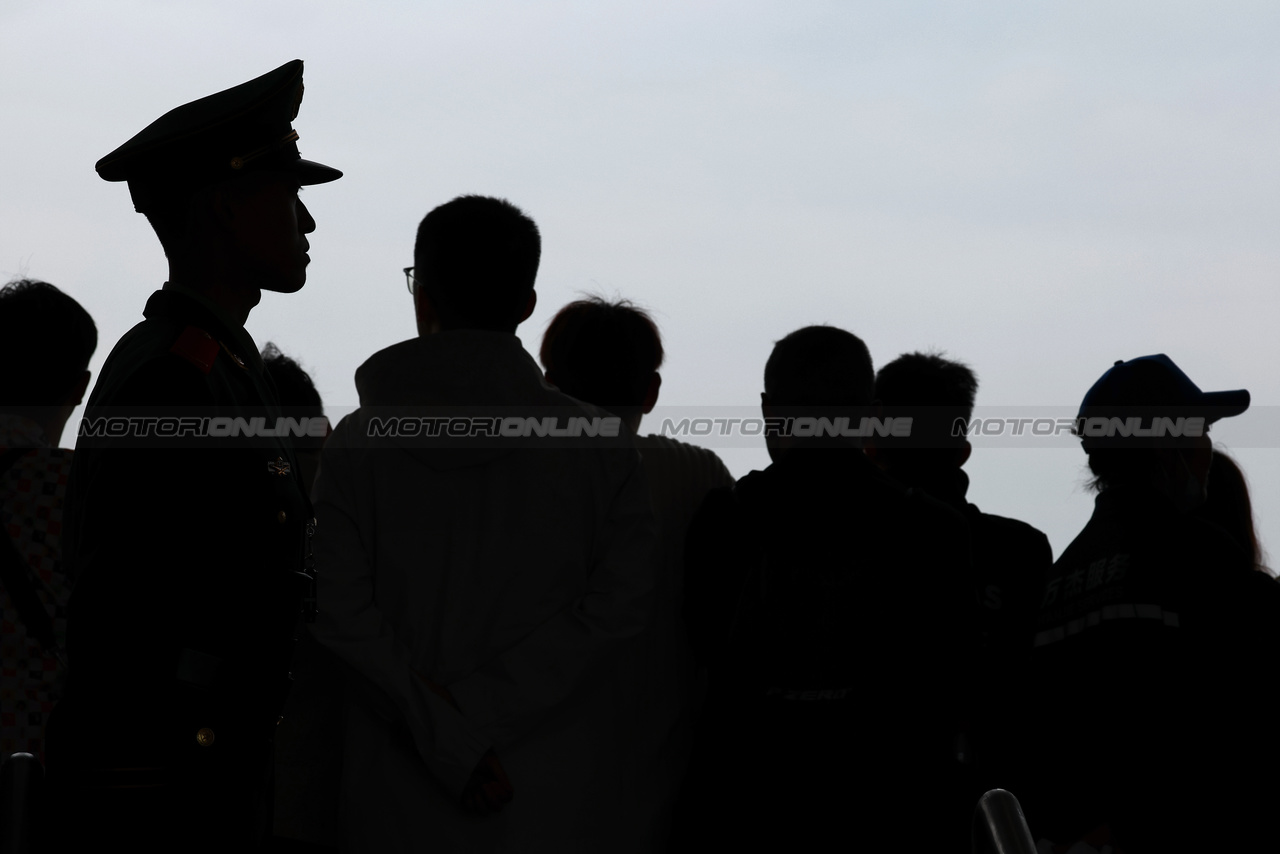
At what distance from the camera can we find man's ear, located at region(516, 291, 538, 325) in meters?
2.32

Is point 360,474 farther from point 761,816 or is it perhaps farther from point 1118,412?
point 1118,412

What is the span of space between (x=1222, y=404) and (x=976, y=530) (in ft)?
1.79

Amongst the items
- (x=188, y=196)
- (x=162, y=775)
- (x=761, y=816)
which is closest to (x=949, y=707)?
(x=761, y=816)

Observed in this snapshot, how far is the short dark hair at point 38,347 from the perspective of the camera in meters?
2.46

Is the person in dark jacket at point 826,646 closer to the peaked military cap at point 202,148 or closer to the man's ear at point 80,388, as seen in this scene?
the peaked military cap at point 202,148

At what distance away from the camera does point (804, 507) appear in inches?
94.9

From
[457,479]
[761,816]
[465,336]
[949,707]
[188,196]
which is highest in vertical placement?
[188,196]

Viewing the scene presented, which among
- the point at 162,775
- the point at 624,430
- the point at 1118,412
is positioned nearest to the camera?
the point at 162,775

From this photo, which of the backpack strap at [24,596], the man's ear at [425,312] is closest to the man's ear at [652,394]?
the man's ear at [425,312]

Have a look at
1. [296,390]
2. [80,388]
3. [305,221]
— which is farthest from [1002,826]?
[296,390]

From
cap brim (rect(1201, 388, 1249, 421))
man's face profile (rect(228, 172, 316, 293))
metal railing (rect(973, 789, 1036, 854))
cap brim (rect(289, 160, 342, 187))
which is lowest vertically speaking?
metal railing (rect(973, 789, 1036, 854))

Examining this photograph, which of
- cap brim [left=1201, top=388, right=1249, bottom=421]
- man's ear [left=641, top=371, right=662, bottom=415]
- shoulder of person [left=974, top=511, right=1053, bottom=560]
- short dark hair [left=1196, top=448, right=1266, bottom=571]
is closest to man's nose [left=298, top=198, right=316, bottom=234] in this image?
man's ear [left=641, top=371, right=662, bottom=415]

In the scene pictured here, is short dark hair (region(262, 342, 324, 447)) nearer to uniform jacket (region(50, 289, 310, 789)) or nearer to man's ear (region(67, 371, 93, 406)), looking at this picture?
man's ear (region(67, 371, 93, 406))

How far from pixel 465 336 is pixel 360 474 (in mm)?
285
